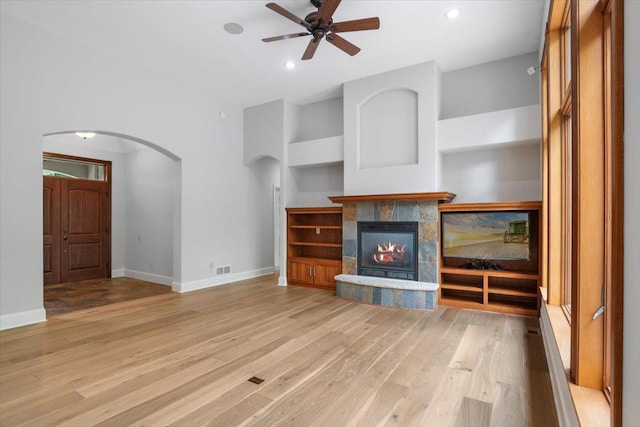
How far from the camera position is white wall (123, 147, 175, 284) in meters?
6.54

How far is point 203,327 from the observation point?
12.2 feet

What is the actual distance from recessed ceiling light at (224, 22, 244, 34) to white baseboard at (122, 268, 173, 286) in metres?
4.67

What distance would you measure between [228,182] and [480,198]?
182 inches

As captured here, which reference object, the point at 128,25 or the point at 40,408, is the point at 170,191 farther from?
the point at 40,408

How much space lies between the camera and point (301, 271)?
599 centimetres

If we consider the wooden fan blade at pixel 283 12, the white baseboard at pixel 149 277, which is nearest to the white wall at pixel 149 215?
the white baseboard at pixel 149 277

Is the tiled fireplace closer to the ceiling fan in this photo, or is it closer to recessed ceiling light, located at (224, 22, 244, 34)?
the ceiling fan

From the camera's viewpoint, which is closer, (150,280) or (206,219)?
(206,219)

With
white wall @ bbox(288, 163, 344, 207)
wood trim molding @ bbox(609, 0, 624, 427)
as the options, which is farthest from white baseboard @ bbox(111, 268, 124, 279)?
wood trim molding @ bbox(609, 0, 624, 427)

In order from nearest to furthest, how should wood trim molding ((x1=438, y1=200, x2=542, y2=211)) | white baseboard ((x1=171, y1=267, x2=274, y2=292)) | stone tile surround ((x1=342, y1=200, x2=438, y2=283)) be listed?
wood trim molding ((x1=438, y1=200, x2=542, y2=211)) < stone tile surround ((x1=342, y1=200, x2=438, y2=283)) < white baseboard ((x1=171, y1=267, x2=274, y2=292))

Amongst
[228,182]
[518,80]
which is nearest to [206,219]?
[228,182]

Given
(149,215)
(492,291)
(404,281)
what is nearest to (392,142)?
(404,281)

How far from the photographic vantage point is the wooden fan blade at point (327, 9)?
303 centimetres

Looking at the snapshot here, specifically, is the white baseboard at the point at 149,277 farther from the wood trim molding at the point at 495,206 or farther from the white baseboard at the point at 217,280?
the wood trim molding at the point at 495,206
